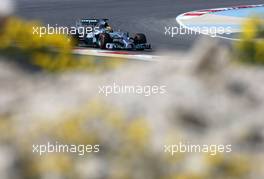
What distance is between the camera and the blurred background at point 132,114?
12.0ft

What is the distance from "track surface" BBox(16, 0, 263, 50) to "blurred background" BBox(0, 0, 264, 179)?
593cm

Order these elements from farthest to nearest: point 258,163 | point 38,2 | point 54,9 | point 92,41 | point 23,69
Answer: point 38,2
point 54,9
point 92,41
point 23,69
point 258,163

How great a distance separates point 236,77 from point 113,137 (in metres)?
1.15

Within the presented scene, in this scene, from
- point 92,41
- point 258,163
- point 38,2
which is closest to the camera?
point 258,163

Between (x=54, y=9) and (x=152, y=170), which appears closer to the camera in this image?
(x=152, y=170)

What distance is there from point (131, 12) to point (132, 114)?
1160 cm

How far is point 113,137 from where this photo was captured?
3840 mm

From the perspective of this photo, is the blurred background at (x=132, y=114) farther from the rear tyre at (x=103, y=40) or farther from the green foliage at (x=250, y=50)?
the rear tyre at (x=103, y=40)

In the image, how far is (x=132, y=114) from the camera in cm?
403

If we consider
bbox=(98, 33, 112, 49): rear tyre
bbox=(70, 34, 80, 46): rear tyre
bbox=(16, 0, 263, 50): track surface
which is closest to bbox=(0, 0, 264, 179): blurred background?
bbox=(70, 34, 80, 46): rear tyre

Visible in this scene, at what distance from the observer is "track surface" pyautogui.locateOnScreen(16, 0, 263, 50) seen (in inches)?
477

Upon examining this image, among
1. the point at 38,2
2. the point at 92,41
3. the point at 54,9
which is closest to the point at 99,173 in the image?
the point at 92,41

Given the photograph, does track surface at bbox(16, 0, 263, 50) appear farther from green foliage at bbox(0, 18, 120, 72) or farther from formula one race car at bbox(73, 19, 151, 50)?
green foliage at bbox(0, 18, 120, 72)

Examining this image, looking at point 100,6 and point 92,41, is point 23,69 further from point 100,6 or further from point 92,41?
point 100,6
